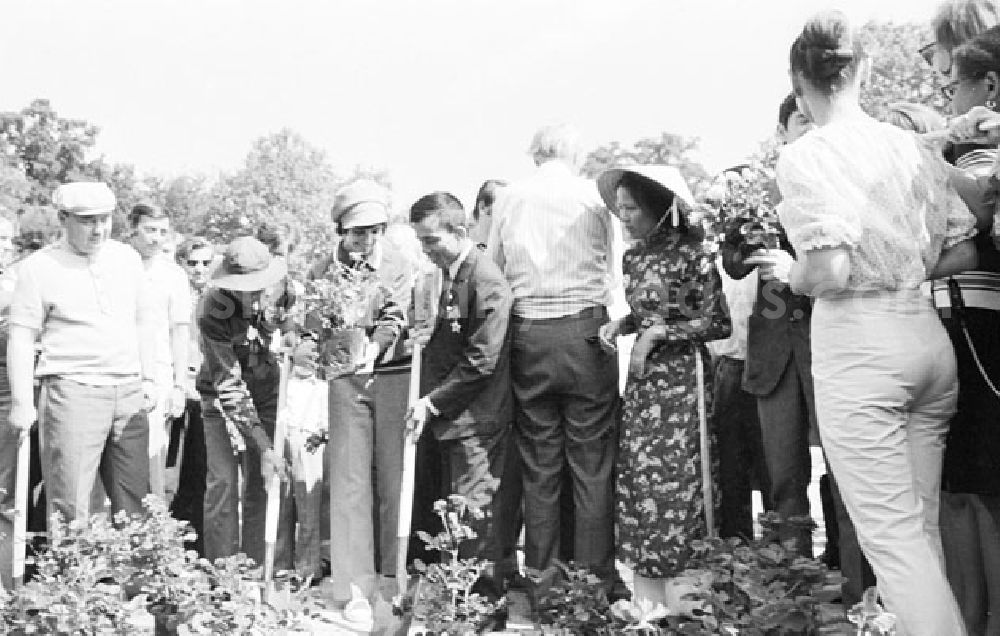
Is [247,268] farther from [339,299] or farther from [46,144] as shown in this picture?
[46,144]

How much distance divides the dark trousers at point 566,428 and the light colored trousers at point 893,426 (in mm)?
1974

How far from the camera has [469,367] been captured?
5.45 m

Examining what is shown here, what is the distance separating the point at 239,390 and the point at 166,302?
3.62 feet

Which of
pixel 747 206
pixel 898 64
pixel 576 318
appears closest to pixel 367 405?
pixel 576 318

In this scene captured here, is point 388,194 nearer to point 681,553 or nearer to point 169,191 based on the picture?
point 681,553

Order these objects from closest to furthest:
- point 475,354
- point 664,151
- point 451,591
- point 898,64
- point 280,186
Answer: point 451,591 → point 475,354 → point 898,64 → point 664,151 → point 280,186

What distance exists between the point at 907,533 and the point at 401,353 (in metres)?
2.98

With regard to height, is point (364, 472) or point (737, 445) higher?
point (737, 445)

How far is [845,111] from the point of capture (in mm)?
3664

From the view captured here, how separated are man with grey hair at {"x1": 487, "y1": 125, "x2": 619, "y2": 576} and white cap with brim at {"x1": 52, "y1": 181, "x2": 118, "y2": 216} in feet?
6.69

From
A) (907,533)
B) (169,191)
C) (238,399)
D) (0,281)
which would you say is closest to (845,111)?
(907,533)

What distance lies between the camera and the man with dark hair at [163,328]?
6641 mm

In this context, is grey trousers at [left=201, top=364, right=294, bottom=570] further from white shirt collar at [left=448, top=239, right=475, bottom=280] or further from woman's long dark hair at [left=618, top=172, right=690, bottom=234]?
woman's long dark hair at [left=618, top=172, right=690, bottom=234]

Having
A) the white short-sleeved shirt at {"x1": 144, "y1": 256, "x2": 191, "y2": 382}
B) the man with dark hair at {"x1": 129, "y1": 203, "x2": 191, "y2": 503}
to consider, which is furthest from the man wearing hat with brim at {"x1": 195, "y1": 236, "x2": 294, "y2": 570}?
the white short-sleeved shirt at {"x1": 144, "y1": 256, "x2": 191, "y2": 382}
